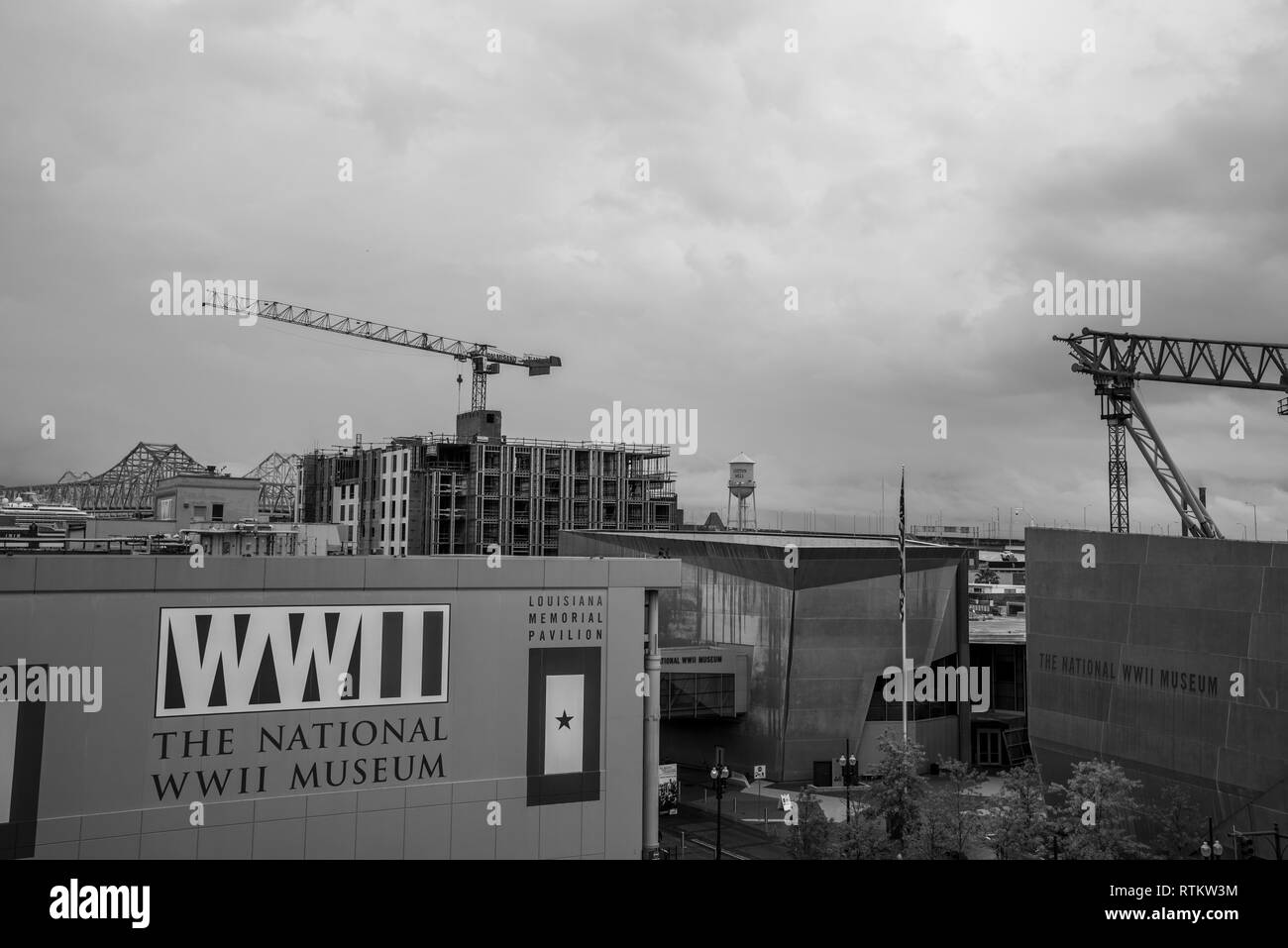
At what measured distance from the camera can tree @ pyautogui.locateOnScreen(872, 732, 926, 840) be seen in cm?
3241

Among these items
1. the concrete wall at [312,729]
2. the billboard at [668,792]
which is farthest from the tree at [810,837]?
the billboard at [668,792]

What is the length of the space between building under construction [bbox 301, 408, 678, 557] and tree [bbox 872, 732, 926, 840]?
73.2m

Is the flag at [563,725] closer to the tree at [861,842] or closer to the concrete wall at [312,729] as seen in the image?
the concrete wall at [312,729]

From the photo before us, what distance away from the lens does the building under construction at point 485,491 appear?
346ft

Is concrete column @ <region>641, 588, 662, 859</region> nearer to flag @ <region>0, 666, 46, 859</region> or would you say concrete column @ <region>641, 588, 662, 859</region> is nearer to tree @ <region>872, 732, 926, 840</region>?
tree @ <region>872, 732, 926, 840</region>

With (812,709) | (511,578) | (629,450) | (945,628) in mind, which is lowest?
(812,709)

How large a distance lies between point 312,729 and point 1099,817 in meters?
23.2

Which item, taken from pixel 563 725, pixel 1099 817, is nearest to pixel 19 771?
pixel 563 725

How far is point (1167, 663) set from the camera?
35.1 metres

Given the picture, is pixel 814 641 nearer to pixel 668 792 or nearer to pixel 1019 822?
pixel 668 792

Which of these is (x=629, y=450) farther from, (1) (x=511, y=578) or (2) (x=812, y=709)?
(1) (x=511, y=578)
